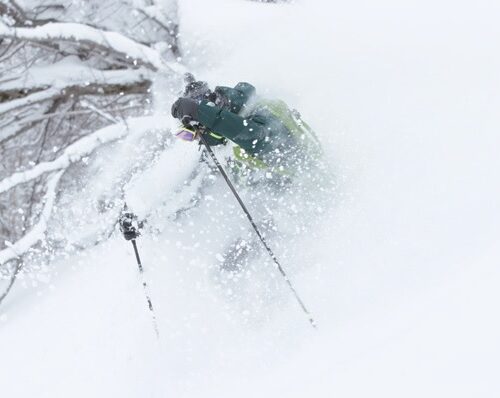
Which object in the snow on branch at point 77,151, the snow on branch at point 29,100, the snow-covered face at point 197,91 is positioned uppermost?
the snow on branch at point 29,100

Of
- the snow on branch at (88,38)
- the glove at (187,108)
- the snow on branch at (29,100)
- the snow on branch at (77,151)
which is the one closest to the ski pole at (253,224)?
the glove at (187,108)

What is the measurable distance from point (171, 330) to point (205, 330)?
337 mm

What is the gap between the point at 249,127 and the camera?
160 inches

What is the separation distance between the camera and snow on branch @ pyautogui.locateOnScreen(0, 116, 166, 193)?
5215 millimetres

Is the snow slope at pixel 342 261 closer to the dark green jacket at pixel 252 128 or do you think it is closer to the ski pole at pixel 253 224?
the ski pole at pixel 253 224

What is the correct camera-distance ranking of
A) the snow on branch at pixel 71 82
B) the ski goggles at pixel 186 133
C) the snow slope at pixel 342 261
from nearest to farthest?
the snow slope at pixel 342 261 → the ski goggles at pixel 186 133 → the snow on branch at pixel 71 82

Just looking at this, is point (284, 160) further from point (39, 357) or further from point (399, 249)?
point (39, 357)

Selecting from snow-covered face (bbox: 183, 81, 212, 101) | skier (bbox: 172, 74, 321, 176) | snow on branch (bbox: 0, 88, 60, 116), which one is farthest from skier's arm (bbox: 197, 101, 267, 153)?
snow on branch (bbox: 0, 88, 60, 116)

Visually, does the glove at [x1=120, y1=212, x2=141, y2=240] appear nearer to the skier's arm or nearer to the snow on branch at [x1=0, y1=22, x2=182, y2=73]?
the skier's arm

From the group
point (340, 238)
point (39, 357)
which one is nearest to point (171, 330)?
point (39, 357)

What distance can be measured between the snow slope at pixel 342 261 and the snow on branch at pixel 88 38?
35.6 inches

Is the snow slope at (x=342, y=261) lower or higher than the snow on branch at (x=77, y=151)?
lower

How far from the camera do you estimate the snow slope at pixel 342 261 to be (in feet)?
13.1

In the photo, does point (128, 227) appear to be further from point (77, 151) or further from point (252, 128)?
point (252, 128)
